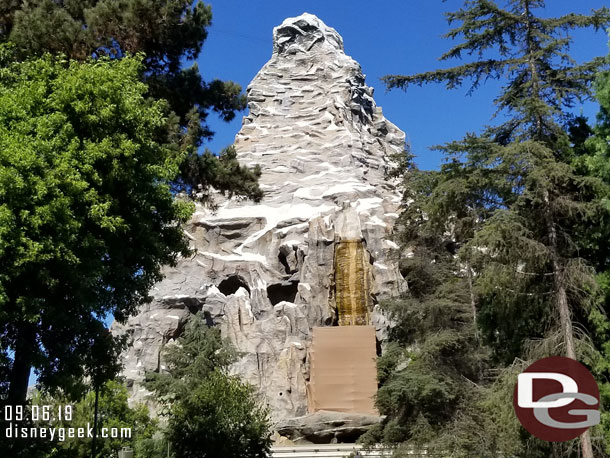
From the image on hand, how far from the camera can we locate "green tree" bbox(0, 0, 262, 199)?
14125 millimetres

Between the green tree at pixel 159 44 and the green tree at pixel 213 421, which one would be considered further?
the green tree at pixel 213 421

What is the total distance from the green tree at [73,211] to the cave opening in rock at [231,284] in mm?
37632

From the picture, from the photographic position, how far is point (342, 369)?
3316cm

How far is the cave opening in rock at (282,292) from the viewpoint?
49844 millimetres

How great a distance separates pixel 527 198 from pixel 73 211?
29.5 feet

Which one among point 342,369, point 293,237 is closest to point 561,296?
point 342,369

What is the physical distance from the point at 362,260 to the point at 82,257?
30713 millimetres

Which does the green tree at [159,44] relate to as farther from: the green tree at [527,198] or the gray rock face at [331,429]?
the gray rock face at [331,429]

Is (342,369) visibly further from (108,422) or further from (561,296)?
(561,296)

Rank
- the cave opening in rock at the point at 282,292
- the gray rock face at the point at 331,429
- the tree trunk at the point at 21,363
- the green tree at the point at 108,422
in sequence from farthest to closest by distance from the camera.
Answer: the cave opening in rock at the point at 282,292 < the gray rock face at the point at 331,429 < the green tree at the point at 108,422 < the tree trunk at the point at 21,363

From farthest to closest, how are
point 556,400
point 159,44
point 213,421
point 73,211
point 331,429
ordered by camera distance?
1. point 331,429
2. point 213,421
3. point 159,44
4. point 73,211
5. point 556,400

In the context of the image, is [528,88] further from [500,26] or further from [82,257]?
[82,257]

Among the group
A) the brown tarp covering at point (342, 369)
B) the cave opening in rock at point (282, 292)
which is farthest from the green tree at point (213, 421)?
the cave opening in rock at point (282, 292)

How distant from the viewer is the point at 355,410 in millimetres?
Result: 31812
